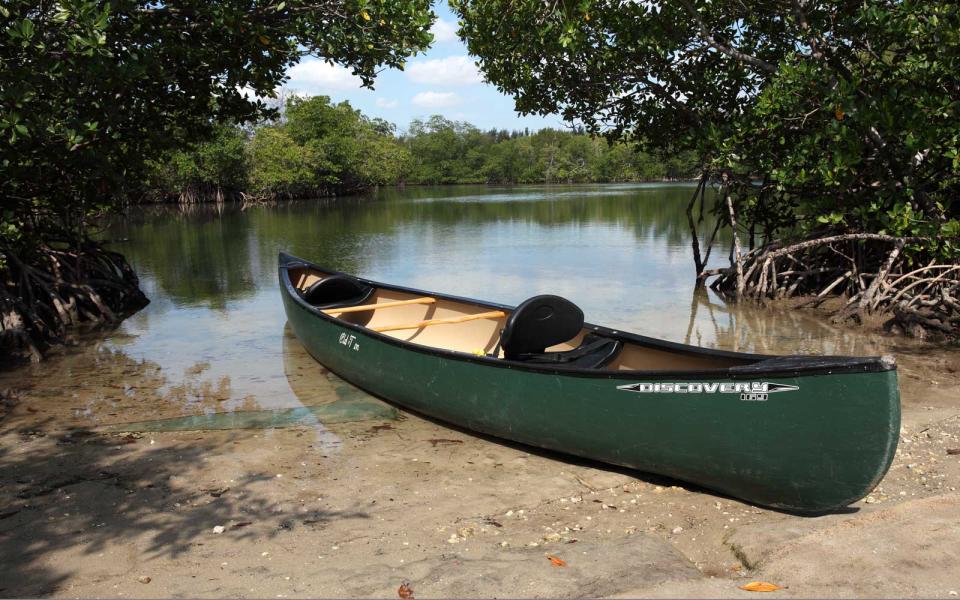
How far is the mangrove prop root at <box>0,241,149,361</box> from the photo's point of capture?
9.97 m

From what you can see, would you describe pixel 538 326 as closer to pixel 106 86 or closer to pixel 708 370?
pixel 708 370

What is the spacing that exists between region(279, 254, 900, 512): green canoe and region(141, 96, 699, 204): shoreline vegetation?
22.5 ft

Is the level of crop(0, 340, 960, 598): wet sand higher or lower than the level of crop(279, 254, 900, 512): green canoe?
lower

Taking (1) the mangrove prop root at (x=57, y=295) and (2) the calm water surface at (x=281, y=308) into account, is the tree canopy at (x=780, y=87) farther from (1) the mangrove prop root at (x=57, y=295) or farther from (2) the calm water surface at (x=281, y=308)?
(1) the mangrove prop root at (x=57, y=295)

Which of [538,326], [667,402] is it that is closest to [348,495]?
[538,326]

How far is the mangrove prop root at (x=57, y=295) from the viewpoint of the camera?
32.7 ft

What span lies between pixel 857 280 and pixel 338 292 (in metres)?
7.86

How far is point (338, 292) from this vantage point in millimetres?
10836

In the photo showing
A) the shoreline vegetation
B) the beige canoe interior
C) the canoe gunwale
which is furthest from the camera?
the shoreline vegetation

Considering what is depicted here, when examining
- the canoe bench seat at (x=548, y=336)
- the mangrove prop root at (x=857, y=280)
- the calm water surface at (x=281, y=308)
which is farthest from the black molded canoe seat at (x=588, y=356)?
the mangrove prop root at (x=857, y=280)

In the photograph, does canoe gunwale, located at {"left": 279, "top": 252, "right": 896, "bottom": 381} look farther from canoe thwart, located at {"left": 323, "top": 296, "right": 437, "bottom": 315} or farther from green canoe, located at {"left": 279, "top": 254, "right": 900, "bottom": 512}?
canoe thwart, located at {"left": 323, "top": 296, "right": 437, "bottom": 315}

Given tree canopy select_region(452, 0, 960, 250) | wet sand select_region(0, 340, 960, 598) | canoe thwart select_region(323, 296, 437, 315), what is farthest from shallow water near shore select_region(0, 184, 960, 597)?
tree canopy select_region(452, 0, 960, 250)

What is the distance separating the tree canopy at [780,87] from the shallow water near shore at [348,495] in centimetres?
215

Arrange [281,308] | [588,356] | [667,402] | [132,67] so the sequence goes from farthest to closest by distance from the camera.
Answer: [281,308], [132,67], [588,356], [667,402]
